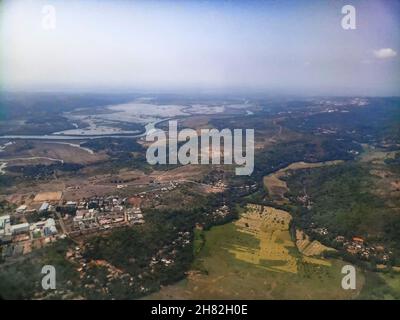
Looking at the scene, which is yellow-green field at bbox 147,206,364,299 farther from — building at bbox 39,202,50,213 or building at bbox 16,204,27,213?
building at bbox 16,204,27,213

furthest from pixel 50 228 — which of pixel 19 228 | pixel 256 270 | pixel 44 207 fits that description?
pixel 256 270

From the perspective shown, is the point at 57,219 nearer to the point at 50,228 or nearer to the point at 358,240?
the point at 50,228

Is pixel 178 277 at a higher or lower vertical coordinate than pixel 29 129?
lower

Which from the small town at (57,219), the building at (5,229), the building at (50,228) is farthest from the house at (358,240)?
the building at (5,229)

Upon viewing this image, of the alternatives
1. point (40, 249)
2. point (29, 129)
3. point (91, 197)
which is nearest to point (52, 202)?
point (91, 197)

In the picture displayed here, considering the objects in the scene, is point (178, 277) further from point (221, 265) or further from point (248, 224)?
point (248, 224)

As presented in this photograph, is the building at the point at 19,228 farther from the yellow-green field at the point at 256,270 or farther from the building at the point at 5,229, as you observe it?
the yellow-green field at the point at 256,270
